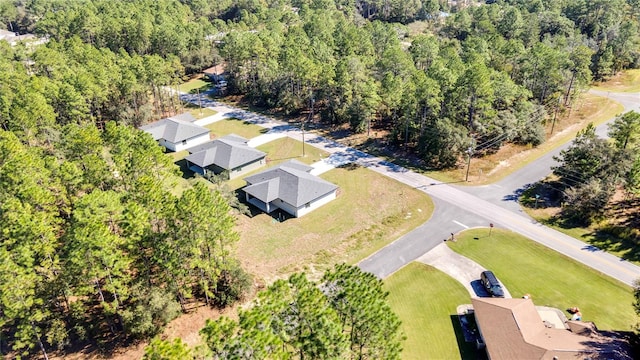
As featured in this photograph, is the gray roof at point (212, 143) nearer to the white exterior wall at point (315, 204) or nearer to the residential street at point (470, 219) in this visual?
the residential street at point (470, 219)

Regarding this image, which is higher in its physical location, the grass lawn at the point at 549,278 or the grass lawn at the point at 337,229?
the grass lawn at the point at 549,278

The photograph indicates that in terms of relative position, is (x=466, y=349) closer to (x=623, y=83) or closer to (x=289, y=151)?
(x=289, y=151)

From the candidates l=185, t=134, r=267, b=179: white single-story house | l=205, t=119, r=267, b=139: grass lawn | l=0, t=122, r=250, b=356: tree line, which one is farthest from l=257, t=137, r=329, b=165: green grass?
l=0, t=122, r=250, b=356: tree line

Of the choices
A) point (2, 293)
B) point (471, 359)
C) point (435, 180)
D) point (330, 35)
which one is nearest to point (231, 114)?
point (330, 35)

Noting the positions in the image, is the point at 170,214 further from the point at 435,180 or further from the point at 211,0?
the point at 211,0

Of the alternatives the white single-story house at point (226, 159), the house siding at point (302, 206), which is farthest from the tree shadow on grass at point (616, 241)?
the white single-story house at point (226, 159)

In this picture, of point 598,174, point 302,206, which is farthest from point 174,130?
point 598,174

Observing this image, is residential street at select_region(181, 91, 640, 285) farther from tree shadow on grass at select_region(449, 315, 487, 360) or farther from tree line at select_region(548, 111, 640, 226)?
tree shadow on grass at select_region(449, 315, 487, 360)
